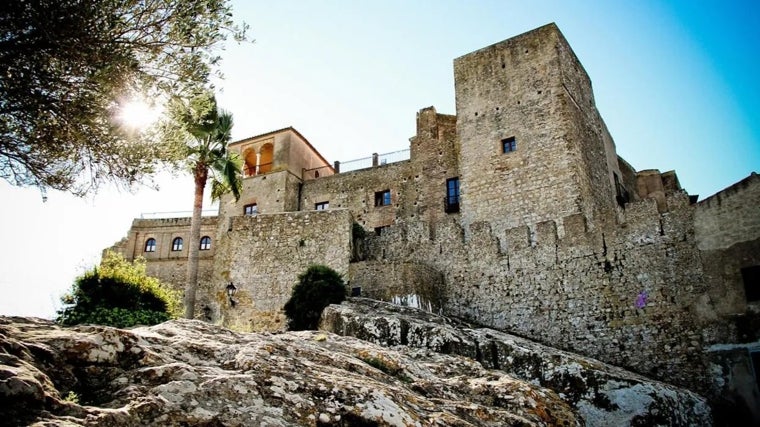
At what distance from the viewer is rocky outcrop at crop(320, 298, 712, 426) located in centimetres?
901

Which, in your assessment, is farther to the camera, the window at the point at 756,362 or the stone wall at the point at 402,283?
the stone wall at the point at 402,283

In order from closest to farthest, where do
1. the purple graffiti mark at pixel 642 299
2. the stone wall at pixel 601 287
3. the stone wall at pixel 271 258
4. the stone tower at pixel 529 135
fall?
1. the stone wall at pixel 601 287
2. the purple graffiti mark at pixel 642 299
3. the stone tower at pixel 529 135
4. the stone wall at pixel 271 258

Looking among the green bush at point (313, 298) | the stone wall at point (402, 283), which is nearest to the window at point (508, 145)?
the stone wall at point (402, 283)

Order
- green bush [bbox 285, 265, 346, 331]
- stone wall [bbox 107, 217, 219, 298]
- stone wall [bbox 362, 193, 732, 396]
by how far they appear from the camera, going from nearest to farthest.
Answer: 1. stone wall [bbox 362, 193, 732, 396]
2. green bush [bbox 285, 265, 346, 331]
3. stone wall [bbox 107, 217, 219, 298]

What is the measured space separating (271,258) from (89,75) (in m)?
13.5

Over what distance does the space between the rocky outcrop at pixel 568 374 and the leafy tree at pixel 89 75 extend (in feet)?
19.3

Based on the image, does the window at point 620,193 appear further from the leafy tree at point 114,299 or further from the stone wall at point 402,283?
the leafy tree at point 114,299

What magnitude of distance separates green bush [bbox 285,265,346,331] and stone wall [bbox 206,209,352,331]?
8.04ft

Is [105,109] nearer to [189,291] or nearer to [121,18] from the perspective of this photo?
[121,18]

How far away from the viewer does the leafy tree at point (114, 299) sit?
43.5 feet

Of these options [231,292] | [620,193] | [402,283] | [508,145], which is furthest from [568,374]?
[620,193]

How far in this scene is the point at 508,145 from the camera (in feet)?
70.9

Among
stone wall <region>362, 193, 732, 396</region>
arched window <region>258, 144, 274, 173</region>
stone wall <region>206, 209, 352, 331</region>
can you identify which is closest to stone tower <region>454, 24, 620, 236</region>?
stone wall <region>362, 193, 732, 396</region>

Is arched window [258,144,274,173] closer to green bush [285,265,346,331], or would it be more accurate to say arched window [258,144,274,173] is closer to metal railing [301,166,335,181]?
metal railing [301,166,335,181]
